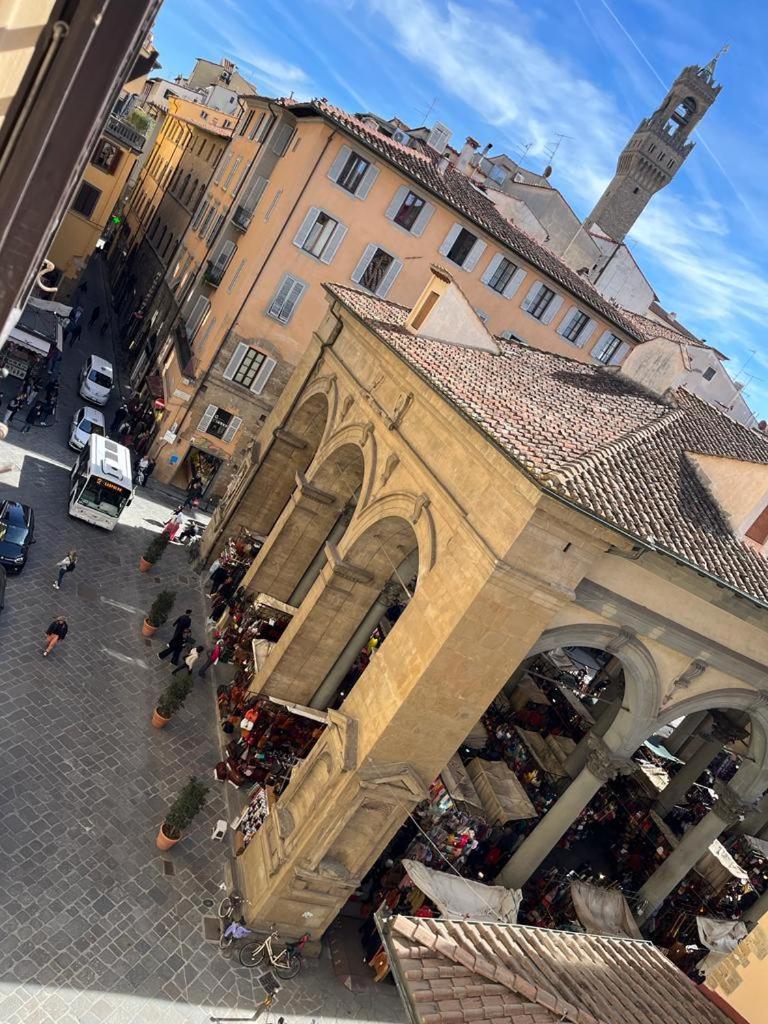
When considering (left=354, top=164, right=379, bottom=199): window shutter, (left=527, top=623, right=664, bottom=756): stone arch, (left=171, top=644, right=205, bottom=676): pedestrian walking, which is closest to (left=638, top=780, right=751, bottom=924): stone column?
(left=527, top=623, right=664, bottom=756): stone arch

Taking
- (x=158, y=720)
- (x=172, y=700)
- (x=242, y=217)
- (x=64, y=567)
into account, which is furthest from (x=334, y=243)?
(x=158, y=720)

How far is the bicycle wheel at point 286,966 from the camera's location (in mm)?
13805

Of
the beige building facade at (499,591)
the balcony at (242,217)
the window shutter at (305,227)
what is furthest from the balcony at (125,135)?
the beige building facade at (499,591)

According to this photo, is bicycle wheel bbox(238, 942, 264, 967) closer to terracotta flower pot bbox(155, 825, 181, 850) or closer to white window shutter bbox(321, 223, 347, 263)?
terracotta flower pot bbox(155, 825, 181, 850)

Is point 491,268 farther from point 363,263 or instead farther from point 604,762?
point 604,762

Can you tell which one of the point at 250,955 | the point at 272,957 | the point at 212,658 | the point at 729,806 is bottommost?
the point at 250,955

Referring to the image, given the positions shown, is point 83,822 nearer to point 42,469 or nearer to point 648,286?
point 42,469

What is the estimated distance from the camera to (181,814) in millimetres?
14242

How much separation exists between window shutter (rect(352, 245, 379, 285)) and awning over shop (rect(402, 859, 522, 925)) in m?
22.6

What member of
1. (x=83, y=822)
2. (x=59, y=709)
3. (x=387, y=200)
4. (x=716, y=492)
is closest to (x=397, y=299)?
(x=387, y=200)

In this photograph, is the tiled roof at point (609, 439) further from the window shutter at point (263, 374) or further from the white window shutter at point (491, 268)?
the white window shutter at point (491, 268)

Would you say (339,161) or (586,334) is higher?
(586,334)

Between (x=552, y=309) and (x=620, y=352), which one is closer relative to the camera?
(x=552, y=309)

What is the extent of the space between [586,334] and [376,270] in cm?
1093
